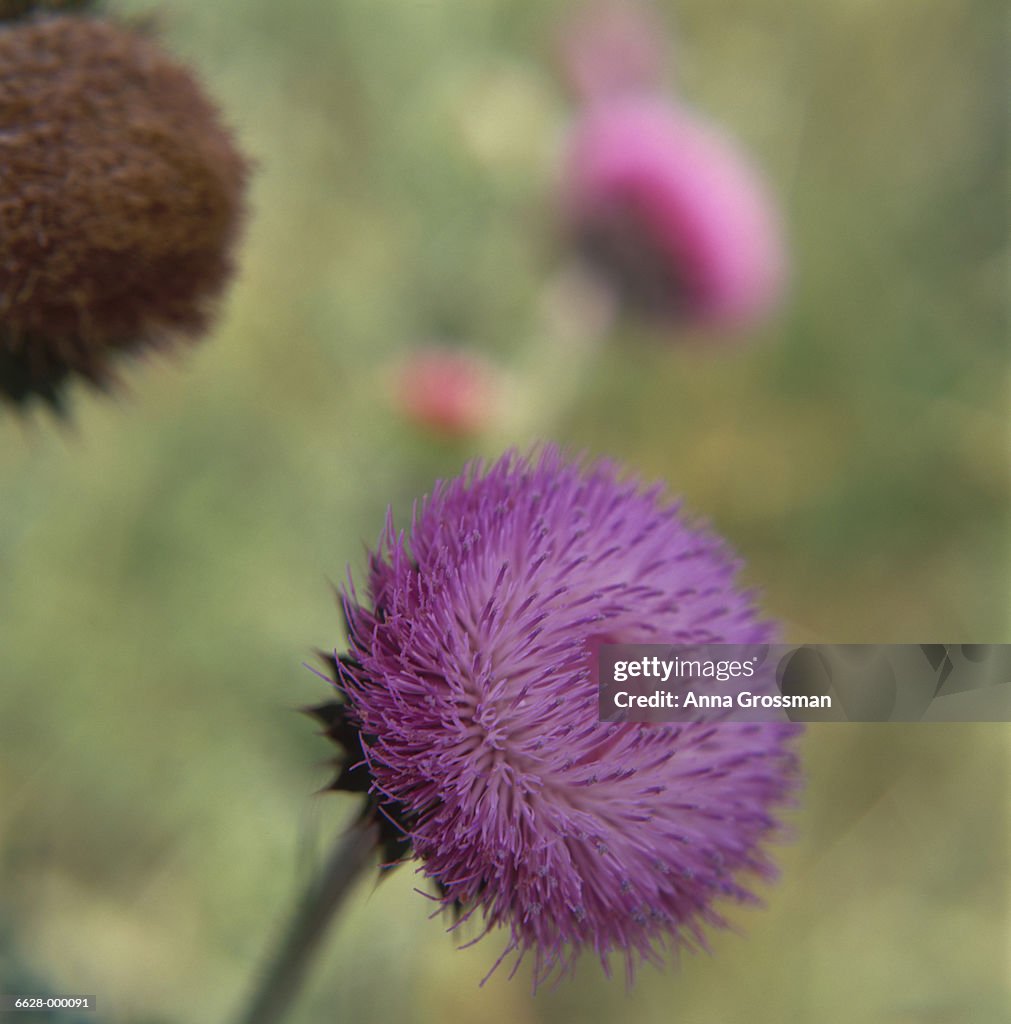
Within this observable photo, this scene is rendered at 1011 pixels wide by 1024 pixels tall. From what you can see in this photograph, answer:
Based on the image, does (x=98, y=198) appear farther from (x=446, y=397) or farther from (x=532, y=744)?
(x=446, y=397)

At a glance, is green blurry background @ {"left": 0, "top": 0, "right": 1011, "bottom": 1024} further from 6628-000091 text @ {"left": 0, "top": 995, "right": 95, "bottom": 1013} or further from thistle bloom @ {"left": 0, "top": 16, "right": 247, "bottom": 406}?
thistle bloom @ {"left": 0, "top": 16, "right": 247, "bottom": 406}

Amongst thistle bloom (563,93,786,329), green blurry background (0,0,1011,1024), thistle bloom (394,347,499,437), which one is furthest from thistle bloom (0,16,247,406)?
thistle bloom (563,93,786,329)

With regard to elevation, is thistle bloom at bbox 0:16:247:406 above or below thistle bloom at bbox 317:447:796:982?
above

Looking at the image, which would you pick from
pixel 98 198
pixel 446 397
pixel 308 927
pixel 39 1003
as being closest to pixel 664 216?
pixel 446 397

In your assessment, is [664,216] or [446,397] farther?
[664,216]

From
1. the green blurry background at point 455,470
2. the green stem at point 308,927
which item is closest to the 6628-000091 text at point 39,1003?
the green blurry background at point 455,470

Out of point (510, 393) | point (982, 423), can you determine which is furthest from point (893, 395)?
point (510, 393)

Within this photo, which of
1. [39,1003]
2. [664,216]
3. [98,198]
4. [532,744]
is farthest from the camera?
[664,216]
